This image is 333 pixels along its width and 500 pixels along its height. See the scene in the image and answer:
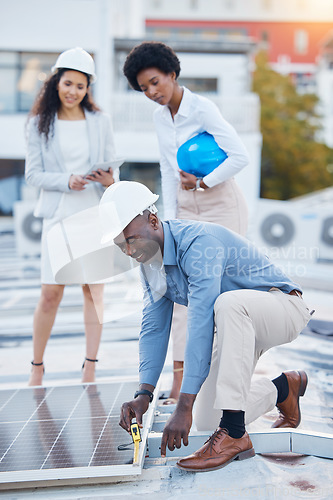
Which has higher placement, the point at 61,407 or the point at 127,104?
the point at 127,104

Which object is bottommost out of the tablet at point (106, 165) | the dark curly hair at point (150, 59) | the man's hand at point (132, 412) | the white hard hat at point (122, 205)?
the man's hand at point (132, 412)

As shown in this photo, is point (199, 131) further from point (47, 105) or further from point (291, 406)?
point (291, 406)

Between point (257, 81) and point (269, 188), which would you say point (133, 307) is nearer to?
point (269, 188)

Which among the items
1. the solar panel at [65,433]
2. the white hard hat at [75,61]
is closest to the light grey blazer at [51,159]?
the white hard hat at [75,61]

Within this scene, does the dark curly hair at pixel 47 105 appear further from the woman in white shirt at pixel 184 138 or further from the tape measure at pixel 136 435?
the tape measure at pixel 136 435

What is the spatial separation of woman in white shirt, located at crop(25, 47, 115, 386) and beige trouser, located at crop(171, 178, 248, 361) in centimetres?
49

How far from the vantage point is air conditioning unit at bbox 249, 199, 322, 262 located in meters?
8.48

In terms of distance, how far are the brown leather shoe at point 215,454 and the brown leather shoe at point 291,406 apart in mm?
439

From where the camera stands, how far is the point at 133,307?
412 centimetres

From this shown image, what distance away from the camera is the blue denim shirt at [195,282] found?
2197 mm

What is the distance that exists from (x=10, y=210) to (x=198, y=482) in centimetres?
1591

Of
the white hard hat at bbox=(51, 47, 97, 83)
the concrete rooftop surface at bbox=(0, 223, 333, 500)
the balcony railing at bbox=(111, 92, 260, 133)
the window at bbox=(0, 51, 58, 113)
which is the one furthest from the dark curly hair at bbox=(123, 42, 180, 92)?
the window at bbox=(0, 51, 58, 113)

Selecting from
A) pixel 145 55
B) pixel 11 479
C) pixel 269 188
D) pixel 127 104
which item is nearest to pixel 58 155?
pixel 145 55

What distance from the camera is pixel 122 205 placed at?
2.17m
